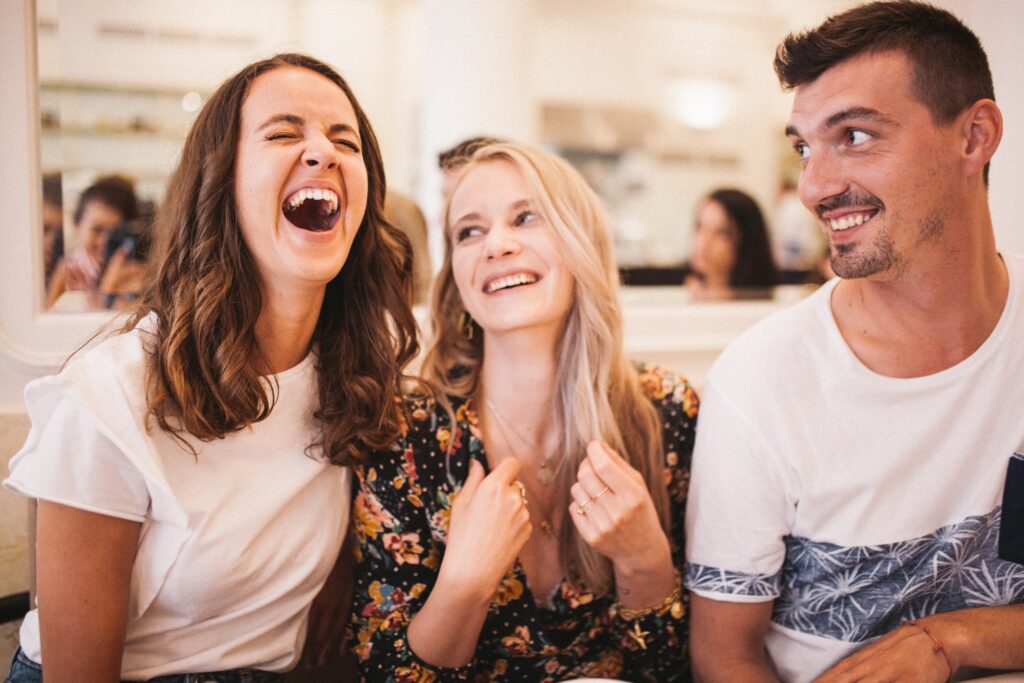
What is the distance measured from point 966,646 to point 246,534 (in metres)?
1.25

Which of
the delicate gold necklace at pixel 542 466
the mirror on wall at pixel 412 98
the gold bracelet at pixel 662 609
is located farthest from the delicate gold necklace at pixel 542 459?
the mirror on wall at pixel 412 98

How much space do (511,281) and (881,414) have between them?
760mm

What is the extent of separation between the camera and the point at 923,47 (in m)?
1.28

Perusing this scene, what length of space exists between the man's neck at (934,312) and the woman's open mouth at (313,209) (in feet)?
3.37

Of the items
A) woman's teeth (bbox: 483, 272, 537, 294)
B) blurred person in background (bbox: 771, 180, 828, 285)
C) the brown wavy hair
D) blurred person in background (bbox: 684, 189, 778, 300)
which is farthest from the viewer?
blurred person in background (bbox: 771, 180, 828, 285)

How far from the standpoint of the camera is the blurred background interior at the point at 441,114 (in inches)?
66.4

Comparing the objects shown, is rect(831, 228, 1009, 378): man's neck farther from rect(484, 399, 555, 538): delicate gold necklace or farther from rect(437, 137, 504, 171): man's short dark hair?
rect(437, 137, 504, 171): man's short dark hair

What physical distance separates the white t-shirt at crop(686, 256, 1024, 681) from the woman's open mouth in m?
0.83

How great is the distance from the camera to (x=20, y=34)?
65.5 inches

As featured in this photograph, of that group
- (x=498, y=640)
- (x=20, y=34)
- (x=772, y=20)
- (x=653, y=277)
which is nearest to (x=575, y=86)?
(x=772, y=20)

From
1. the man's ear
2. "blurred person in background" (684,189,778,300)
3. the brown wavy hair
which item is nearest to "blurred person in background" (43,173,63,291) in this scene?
the brown wavy hair

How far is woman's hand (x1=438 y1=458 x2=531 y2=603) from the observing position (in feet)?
4.39

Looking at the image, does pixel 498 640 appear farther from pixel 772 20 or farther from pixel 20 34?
pixel 772 20

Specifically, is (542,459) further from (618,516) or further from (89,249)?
(89,249)
